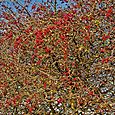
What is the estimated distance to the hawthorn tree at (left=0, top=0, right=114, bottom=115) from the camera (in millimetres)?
5445

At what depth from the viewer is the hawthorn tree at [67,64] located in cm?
545

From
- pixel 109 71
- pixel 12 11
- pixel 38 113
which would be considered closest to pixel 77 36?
pixel 109 71

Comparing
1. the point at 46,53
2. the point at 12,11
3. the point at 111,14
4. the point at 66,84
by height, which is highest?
the point at 12,11

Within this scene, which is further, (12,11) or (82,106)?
(12,11)

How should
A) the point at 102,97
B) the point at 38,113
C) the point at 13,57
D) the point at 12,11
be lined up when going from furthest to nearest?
the point at 12,11 → the point at 13,57 → the point at 38,113 → the point at 102,97

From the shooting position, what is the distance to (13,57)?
264 inches

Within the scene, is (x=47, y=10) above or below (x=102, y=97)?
Answer: above

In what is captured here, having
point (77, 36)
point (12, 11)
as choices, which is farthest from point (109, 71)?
point (12, 11)

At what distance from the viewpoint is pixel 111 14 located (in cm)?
554

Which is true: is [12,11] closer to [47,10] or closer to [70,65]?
[47,10]

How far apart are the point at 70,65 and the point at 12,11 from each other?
13.0 ft

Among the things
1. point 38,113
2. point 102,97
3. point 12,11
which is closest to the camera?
point 102,97

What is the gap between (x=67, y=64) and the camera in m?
5.60

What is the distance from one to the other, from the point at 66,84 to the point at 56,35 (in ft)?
2.81
